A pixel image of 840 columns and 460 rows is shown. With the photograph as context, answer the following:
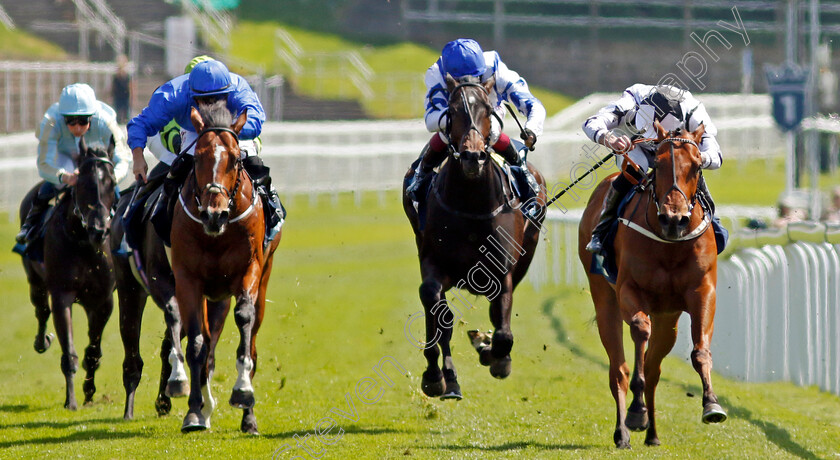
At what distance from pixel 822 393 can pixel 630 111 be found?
290cm

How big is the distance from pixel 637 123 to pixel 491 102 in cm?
91

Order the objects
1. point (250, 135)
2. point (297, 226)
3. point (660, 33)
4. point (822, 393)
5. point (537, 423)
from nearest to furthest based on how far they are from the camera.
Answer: point (250, 135) → point (537, 423) → point (822, 393) → point (297, 226) → point (660, 33)

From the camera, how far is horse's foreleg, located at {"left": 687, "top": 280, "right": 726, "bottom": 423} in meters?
5.91

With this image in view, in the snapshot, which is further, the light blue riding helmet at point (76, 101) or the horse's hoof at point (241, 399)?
the light blue riding helmet at point (76, 101)

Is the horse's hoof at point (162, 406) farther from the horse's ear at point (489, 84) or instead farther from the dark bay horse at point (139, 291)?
the horse's ear at point (489, 84)

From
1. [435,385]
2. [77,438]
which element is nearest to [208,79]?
[435,385]

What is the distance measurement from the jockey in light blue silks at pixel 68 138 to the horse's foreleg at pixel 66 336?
0.69 metres

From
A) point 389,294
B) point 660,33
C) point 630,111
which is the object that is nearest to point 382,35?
point 660,33

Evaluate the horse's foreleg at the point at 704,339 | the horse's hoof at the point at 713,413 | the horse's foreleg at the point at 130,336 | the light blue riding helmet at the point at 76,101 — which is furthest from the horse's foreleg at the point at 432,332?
the light blue riding helmet at the point at 76,101

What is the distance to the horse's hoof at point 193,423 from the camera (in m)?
6.41

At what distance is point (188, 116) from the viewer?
732 cm

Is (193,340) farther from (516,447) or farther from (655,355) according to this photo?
(655,355)

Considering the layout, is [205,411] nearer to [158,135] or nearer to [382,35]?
[158,135]

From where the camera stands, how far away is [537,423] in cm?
776
